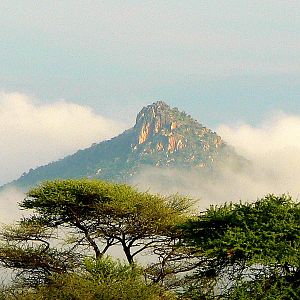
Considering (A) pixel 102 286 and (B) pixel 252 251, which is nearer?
(B) pixel 252 251

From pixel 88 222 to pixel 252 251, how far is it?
17253mm

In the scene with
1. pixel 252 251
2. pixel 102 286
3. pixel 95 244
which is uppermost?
pixel 95 244

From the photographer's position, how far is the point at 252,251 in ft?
88.1

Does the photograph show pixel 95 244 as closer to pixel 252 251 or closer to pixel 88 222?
pixel 88 222

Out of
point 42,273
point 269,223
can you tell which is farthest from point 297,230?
point 42,273

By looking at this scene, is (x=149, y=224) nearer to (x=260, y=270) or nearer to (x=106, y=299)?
(x=106, y=299)

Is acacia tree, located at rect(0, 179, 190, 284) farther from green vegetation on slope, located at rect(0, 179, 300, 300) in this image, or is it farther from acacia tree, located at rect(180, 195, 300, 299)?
acacia tree, located at rect(180, 195, 300, 299)

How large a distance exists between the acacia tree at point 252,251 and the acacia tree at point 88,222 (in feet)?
42.2

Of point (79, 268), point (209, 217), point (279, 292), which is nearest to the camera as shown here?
point (279, 292)

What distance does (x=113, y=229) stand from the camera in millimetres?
42656

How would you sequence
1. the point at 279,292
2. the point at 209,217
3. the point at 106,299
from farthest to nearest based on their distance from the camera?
the point at 106,299 < the point at 209,217 < the point at 279,292

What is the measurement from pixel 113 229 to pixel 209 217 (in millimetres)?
14402

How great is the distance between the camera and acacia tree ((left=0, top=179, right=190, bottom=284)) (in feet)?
137

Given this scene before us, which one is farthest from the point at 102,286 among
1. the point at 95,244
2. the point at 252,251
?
the point at 95,244
